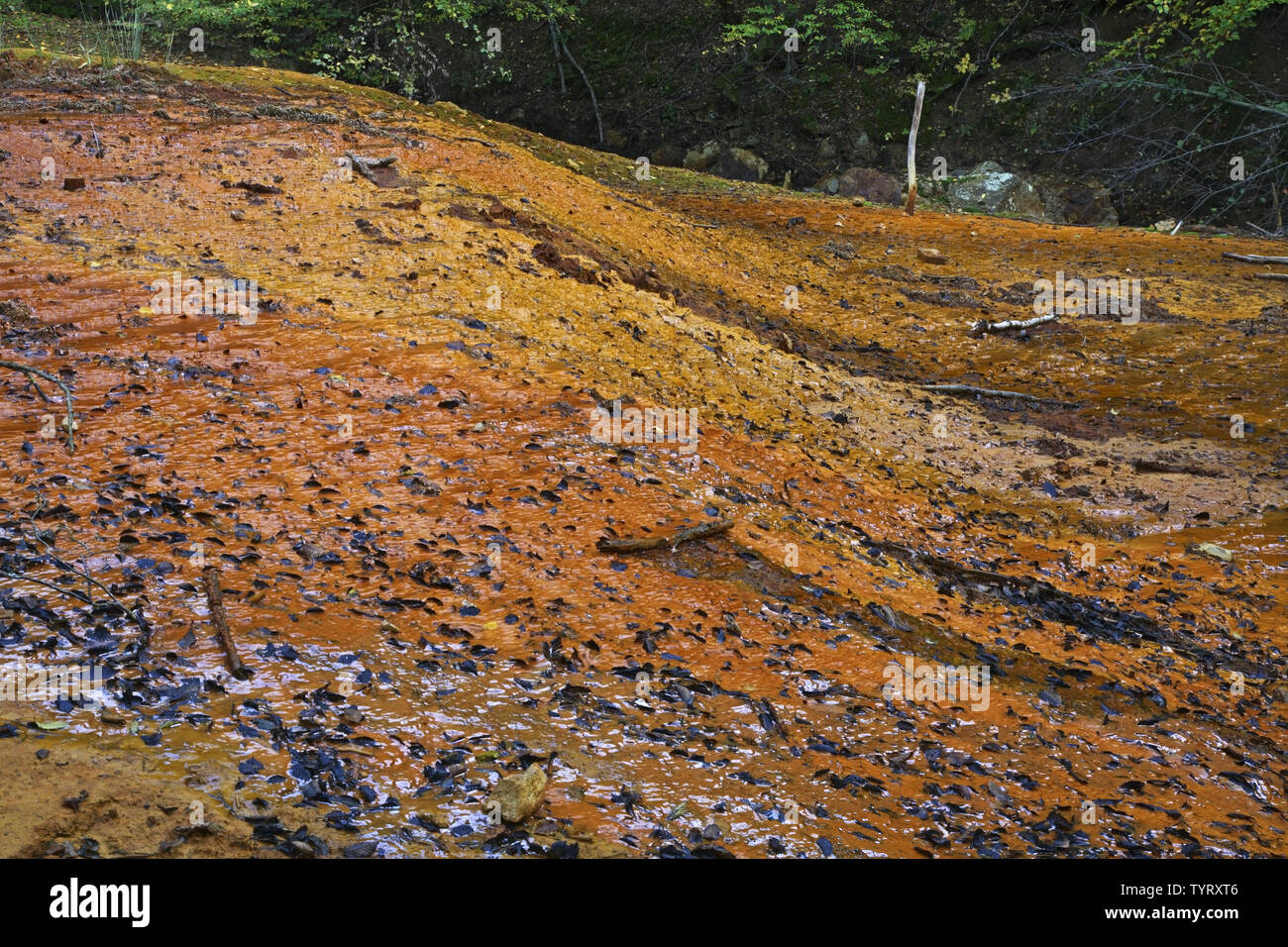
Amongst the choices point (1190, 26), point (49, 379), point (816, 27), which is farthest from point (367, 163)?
point (1190, 26)

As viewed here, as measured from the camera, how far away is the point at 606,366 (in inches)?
270

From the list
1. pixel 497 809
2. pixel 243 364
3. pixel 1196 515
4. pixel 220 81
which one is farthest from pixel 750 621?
pixel 220 81

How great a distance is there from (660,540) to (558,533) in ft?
1.71

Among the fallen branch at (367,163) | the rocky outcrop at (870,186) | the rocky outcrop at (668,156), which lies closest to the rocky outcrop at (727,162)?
the rocky outcrop at (668,156)

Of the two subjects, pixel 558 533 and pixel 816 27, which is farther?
pixel 816 27

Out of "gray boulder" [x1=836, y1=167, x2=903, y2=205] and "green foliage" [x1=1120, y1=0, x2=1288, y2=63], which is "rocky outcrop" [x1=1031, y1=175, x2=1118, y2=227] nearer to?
"green foliage" [x1=1120, y1=0, x2=1288, y2=63]

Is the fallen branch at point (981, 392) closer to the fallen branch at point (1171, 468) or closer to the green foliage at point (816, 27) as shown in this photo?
the fallen branch at point (1171, 468)

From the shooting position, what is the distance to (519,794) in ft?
9.62

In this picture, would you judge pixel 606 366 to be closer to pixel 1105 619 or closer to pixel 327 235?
pixel 327 235

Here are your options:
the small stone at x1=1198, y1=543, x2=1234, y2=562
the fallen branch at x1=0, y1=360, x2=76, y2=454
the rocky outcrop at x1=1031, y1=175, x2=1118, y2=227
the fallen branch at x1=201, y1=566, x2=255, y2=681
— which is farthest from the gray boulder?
the fallen branch at x1=201, y1=566, x2=255, y2=681

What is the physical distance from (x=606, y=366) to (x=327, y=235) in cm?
263

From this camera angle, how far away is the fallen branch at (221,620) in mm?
3418

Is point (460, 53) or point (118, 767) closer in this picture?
point (118, 767)

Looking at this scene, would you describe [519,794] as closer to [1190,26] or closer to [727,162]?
[727,162]
